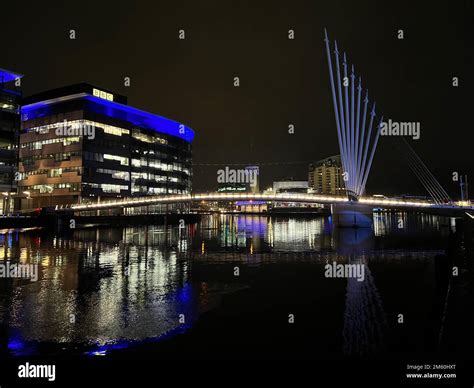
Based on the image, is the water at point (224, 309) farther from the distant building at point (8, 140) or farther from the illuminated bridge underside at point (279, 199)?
the distant building at point (8, 140)

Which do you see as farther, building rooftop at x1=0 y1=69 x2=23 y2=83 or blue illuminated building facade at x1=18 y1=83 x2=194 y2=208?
blue illuminated building facade at x1=18 y1=83 x2=194 y2=208

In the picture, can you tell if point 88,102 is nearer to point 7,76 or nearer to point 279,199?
point 7,76

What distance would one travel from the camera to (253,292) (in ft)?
59.4

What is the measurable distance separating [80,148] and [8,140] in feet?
60.7

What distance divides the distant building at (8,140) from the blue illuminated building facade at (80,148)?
16.9 metres

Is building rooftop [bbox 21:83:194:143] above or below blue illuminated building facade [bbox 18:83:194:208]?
above

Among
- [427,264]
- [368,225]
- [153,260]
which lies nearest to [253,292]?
[153,260]

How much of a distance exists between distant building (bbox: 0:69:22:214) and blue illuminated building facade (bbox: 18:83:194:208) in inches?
664

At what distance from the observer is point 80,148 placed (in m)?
83.5

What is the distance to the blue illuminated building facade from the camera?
84.4 metres

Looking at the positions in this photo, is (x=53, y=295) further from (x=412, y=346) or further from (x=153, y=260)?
(x=412, y=346)

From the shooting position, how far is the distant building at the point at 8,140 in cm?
6494

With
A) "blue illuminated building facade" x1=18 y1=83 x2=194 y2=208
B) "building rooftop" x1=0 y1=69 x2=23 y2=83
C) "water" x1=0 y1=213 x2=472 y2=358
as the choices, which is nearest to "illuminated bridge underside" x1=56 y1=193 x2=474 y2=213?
"blue illuminated building facade" x1=18 y1=83 x2=194 y2=208

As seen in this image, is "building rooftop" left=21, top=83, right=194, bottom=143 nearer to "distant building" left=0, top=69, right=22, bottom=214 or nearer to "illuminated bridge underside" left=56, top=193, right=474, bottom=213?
"distant building" left=0, top=69, right=22, bottom=214
